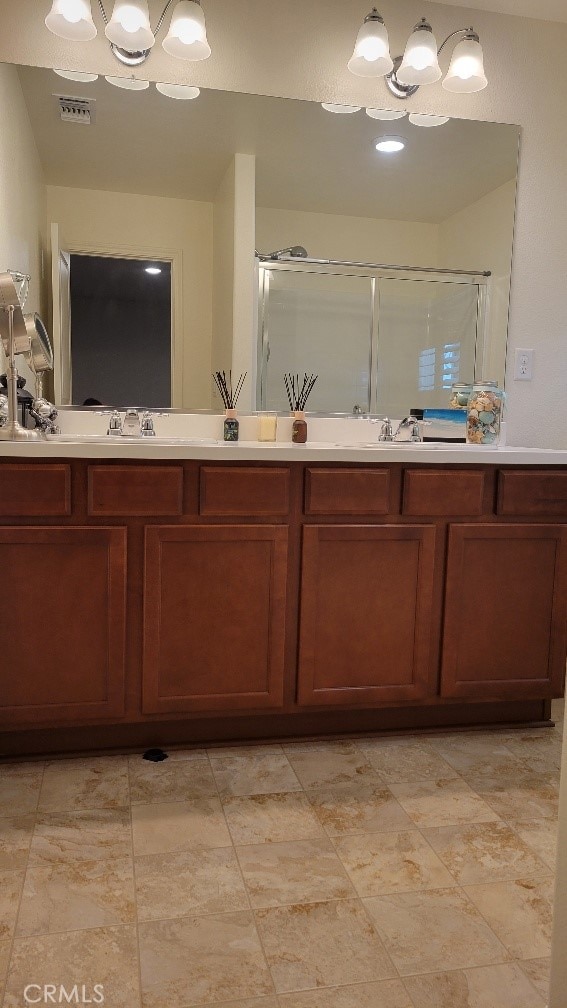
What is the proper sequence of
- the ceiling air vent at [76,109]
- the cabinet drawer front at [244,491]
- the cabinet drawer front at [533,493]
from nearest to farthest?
the cabinet drawer front at [244,491] < the cabinet drawer front at [533,493] < the ceiling air vent at [76,109]

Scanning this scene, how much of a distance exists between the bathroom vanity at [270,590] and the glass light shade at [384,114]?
4.25 feet

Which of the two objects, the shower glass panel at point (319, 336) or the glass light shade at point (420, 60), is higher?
the glass light shade at point (420, 60)

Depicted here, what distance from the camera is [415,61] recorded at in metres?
2.54

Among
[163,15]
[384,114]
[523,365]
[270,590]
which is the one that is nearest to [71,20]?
[163,15]

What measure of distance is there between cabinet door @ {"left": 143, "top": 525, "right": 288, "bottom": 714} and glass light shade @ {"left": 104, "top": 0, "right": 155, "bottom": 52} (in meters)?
1.53

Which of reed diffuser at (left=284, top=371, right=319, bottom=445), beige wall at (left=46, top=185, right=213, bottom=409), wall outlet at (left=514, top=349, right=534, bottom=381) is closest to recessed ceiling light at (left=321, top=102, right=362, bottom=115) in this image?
beige wall at (left=46, top=185, right=213, bottom=409)

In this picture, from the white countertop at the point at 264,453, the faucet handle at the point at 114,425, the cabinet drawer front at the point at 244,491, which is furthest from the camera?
the faucet handle at the point at 114,425

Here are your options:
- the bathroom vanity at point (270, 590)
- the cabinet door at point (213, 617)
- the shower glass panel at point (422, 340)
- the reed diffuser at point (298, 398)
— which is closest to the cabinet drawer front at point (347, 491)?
the bathroom vanity at point (270, 590)

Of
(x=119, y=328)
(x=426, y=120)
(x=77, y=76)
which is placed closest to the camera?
(x=77, y=76)

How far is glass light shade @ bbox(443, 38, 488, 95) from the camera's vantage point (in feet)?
8.41

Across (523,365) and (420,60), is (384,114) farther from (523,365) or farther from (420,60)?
(523,365)

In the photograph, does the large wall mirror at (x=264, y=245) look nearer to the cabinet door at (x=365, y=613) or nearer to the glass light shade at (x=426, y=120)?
the glass light shade at (x=426, y=120)

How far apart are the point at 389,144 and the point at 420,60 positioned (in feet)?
0.90

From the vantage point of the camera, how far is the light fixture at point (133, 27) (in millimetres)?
2258
